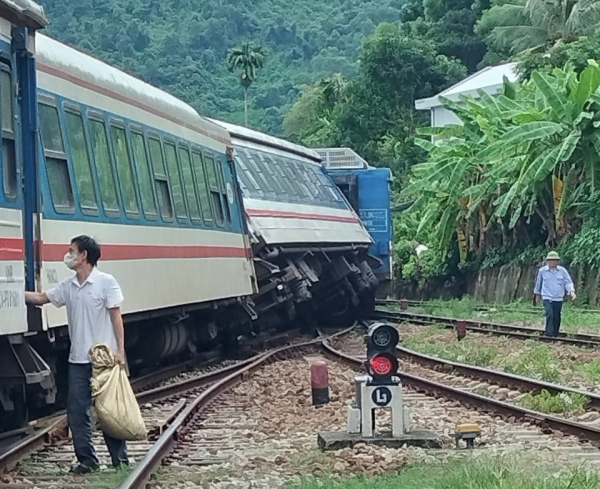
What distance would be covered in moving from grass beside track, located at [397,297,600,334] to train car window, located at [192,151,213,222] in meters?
8.30

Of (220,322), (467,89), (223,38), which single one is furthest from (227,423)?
(223,38)

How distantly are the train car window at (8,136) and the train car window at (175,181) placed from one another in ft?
19.4

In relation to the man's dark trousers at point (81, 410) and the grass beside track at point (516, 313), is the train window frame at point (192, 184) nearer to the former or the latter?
the man's dark trousers at point (81, 410)

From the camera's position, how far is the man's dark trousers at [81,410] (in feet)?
26.4

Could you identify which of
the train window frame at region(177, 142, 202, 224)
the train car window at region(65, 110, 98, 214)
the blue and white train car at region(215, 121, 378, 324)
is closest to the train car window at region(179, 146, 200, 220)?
the train window frame at region(177, 142, 202, 224)

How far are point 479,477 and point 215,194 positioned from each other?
403 inches

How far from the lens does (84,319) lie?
796 centimetres

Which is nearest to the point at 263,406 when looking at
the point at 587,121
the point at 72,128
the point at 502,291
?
the point at 72,128

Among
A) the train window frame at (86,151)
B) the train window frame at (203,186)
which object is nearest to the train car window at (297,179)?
the train window frame at (203,186)

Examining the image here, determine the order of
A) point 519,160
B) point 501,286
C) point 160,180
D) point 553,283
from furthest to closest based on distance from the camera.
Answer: point 501,286 → point 519,160 → point 553,283 → point 160,180

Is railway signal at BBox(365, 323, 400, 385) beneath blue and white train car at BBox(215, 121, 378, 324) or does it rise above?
beneath

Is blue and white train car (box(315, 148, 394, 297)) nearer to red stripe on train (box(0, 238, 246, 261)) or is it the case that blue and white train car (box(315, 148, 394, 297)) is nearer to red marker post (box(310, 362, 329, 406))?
red stripe on train (box(0, 238, 246, 261))

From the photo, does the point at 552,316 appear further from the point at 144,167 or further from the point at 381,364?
the point at 381,364

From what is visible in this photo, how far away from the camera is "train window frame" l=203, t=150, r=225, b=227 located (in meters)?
16.4
